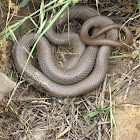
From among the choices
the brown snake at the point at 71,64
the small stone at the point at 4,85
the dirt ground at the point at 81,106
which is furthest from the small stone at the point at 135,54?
the small stone at the point at 4,85

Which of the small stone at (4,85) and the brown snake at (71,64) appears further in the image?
the brown snake at (71,64)

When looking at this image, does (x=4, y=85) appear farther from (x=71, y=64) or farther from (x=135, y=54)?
(x=135, y=54)

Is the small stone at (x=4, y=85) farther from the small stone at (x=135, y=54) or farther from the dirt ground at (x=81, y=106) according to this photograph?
the small stone at (x=135, y=54)

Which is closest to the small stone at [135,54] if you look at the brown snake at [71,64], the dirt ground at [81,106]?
the dirt ground at [81,106]

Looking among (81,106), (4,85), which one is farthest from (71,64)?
(4,85)

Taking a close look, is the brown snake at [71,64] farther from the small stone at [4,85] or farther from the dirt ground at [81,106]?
the small stone at [4,85]

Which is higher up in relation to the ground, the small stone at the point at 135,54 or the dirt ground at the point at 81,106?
the small stone at the point at 135,54
